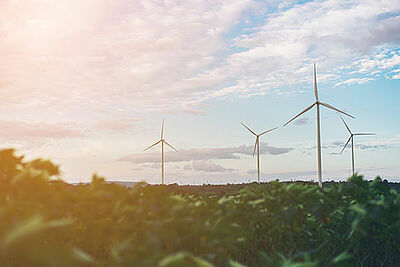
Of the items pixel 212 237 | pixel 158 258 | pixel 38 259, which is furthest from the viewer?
pixel 212 237

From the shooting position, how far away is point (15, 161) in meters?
3.59

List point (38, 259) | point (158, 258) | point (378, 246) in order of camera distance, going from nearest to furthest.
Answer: point (38, 259) < point (158, 258) < point (378, 246)

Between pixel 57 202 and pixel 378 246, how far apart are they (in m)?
5.00

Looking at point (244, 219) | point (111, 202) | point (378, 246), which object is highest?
point (111, 202)

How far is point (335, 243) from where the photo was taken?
5125mm

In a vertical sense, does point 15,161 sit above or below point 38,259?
above

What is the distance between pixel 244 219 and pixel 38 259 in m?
3.12

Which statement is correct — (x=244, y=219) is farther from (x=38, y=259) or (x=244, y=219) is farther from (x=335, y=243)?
(x=38, y=259)

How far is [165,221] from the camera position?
10.6 feet

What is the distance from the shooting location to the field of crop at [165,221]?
8.61 ft

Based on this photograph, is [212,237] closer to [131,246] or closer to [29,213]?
[131,246]

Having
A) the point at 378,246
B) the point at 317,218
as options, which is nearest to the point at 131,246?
the point at 317,218

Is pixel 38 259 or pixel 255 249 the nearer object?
pixel 38 259

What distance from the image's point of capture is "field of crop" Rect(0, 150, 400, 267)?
8.61 feet
